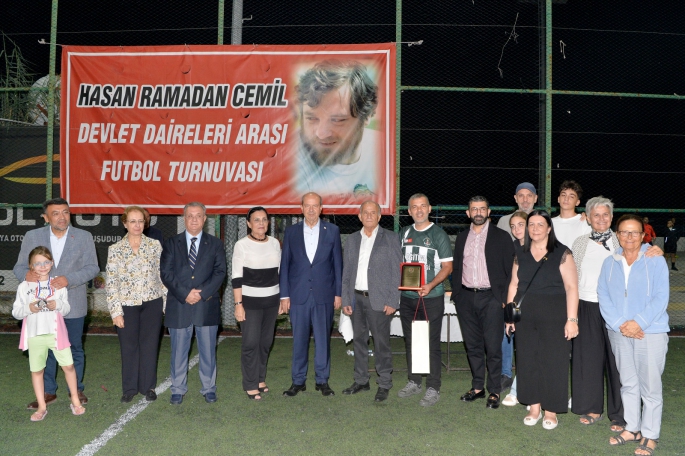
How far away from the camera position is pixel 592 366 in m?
4.64

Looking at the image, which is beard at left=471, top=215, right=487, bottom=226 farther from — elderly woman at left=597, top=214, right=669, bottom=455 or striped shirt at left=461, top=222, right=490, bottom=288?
elderly woman at left=597, top=214, right=669, bottom=455

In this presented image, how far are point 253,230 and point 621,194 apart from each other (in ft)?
89.5

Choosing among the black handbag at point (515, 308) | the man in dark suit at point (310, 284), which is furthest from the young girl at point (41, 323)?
the black handbag at point (515, 308)

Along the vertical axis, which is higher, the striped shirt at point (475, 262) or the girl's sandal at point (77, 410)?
the striped shirt at point (475, 262)

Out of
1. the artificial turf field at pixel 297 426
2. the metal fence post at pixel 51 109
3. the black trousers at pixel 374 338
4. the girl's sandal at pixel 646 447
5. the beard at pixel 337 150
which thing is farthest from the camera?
the metal fence post at pixel 51 109

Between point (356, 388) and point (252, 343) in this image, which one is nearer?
point (252, 343)

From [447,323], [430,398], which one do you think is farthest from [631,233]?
[447,323]

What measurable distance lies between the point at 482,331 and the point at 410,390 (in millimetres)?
835

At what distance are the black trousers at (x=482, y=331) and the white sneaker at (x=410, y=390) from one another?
503mm

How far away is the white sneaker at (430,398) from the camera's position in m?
5.09

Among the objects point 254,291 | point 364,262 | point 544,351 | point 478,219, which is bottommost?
point 544,351

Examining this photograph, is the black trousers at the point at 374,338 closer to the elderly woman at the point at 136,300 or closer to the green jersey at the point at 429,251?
the green jersey at the point at 429,251

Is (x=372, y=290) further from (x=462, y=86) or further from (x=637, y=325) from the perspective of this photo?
(x=462, y=86)

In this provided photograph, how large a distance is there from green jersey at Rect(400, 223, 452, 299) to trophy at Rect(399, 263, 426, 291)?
125mm
